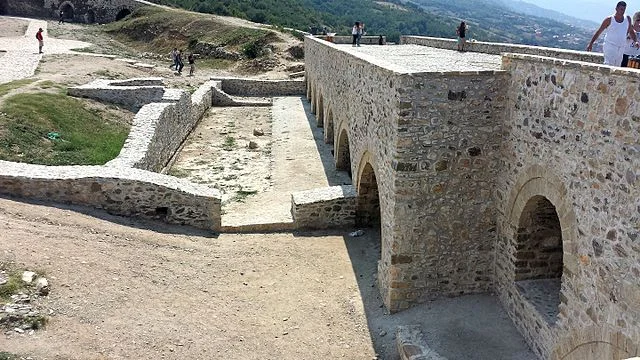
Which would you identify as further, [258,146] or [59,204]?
[258,146]

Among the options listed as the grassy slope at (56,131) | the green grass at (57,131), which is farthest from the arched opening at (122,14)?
the green grass at (57,131)

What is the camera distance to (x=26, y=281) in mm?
7082

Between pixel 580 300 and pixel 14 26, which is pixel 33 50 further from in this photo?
pixel 580 300

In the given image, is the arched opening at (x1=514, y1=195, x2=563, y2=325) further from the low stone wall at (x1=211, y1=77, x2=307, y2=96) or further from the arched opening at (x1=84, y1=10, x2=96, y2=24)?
the arched opening at (x1=84, y1=10, x2=96, y2=24)

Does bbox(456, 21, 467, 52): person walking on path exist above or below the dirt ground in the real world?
above

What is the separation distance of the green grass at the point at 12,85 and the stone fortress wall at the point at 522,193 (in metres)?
11.5

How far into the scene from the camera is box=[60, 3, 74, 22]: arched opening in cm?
4678

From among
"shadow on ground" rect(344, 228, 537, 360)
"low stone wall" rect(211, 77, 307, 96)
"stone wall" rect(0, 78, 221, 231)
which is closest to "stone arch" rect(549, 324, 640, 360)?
"shadow on ground" rect(344, 228, 537, 360)

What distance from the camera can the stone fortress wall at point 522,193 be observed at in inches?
206

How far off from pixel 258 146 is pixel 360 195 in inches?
290

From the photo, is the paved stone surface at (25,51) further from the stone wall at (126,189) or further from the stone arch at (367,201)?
the stone arch at (367,201)

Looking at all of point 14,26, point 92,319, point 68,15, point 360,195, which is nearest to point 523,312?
point 360,195

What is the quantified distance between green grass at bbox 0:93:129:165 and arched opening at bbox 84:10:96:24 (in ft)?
116

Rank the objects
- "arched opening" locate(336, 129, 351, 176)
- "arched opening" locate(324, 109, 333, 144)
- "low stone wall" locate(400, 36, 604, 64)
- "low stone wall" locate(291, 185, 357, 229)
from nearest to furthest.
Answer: "low stone wall" locate(400, 36, 604, 64) < "low stone wall" locate(291, 185, 357, 229) < "arched opening" locate(336, 129, 351, 176) < "arched opening" locate(324, 109, 333, 144)
